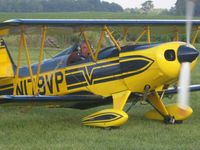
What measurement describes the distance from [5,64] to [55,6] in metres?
69.7

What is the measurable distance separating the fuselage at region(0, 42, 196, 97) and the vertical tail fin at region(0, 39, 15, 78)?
118 mm

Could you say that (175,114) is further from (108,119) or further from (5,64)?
(5,64)

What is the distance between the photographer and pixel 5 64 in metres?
8.99

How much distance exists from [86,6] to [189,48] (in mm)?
74254

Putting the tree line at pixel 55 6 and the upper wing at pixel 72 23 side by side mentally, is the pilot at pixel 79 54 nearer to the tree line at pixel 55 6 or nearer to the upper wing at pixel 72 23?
the upper wing at pixel 72 23

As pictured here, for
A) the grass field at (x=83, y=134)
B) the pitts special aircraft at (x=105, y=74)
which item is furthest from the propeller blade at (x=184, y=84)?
the grass field at (x=83, y=134)

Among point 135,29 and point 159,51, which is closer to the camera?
point 159,51

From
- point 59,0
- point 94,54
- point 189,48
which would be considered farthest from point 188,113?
point 59,0

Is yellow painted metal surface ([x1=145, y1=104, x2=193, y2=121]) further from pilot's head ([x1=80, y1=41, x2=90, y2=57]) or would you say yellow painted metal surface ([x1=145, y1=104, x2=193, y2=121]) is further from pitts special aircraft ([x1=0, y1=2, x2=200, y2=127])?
pilot's head ([x1=80, y1=41, x2=90, y2=57])

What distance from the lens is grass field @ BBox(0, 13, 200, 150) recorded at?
6.29 meters

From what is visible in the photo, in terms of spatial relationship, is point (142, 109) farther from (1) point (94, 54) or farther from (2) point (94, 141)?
(2) point (94, 141)

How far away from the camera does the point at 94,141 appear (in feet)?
21.7

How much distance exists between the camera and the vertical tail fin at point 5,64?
8.77 meters

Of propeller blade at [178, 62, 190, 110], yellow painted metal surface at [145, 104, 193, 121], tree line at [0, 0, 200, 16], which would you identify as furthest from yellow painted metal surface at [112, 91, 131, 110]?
tree line at [0, 0, 200, 16]
